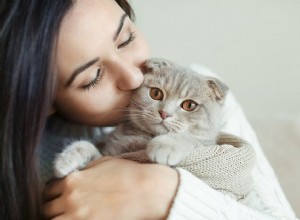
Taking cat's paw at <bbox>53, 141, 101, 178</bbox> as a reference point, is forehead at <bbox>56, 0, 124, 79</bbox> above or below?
above

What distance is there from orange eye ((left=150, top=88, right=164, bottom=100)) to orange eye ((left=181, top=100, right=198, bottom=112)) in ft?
0.25

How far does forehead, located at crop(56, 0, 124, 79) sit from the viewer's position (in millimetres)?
1020

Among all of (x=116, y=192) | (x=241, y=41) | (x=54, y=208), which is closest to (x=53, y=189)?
(x=54, y=208)

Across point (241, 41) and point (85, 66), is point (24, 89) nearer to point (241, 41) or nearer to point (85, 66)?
point (85, 66)

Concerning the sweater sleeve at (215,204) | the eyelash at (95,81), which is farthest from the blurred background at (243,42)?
the eyelash at (95,81)

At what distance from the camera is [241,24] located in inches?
87.7

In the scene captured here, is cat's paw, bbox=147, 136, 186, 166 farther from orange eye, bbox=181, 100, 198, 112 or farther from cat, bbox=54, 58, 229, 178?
orange eye, bbox=181, 100, 198, 112

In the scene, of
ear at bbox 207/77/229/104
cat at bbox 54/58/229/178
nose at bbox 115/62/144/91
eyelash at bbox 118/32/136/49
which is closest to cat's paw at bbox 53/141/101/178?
cat at bbox 54/58/229/178

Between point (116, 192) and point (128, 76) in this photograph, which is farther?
point (128, 76)

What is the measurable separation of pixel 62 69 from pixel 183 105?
15.1 inches

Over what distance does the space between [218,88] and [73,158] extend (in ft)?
1.62

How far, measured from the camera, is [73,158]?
107 centimetres

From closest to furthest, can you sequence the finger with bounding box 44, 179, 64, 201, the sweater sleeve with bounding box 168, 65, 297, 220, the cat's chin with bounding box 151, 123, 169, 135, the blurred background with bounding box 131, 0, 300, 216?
the sweater sleeve with bounding box 168, 65, 297, 220
the finger with bounding box 44, 179, 64, 201
the cat's chin with bounding box 151, 123, 169, 135
the blurred background with bounding box 131, 0, 300, 216

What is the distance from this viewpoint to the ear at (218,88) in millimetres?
1188
